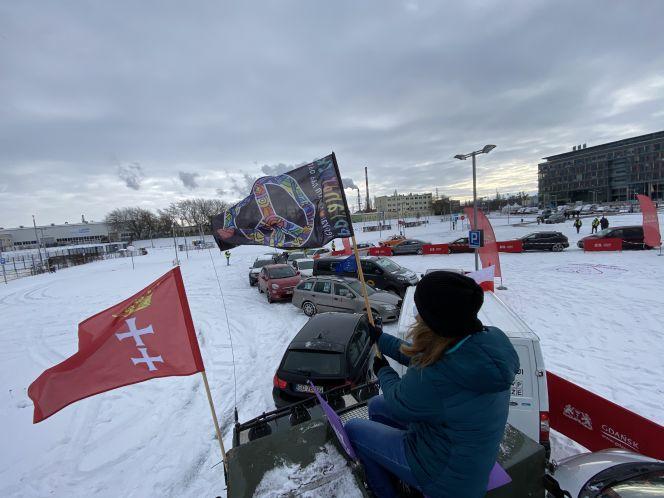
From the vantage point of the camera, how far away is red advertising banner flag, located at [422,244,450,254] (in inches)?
1033

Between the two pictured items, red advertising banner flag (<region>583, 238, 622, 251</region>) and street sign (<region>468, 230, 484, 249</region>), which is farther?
red advertising banner flag (<region>583, 238, 622, 251</region>)

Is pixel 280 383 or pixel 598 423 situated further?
pixel 280 383

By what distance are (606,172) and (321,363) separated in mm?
141753

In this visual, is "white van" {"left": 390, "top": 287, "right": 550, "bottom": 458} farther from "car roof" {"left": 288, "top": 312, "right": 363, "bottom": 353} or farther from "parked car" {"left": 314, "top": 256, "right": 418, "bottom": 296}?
"parked car" {"left": 314, "top": 256, "right": 418, "bottom": 296}

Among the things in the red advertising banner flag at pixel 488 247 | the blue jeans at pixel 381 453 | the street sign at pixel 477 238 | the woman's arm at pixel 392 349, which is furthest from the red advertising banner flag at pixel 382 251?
the blue jeans at pixel 381 453

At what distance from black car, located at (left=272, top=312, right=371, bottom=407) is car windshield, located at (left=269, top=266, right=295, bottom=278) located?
29.7 feet

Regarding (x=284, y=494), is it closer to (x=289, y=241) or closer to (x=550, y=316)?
(x=289, y=241)

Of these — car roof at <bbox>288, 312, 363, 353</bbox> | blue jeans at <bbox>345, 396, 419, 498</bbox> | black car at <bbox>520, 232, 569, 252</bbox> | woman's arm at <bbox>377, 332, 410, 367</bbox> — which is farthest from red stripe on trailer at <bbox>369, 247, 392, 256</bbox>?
blue jeans at <bbox>345, 396, 419, 498</bbox>

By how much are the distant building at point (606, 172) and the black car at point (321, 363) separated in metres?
131

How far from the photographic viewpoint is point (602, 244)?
20.5 metres

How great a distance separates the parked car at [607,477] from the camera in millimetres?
2182

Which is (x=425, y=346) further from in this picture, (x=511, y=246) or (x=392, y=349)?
(x=511, y=246)

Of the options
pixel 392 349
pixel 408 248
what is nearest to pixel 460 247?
pixel 408 248

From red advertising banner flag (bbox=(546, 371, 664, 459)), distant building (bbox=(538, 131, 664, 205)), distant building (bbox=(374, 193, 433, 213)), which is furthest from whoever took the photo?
distant building (bbox=(374, 193, 433, 213))
